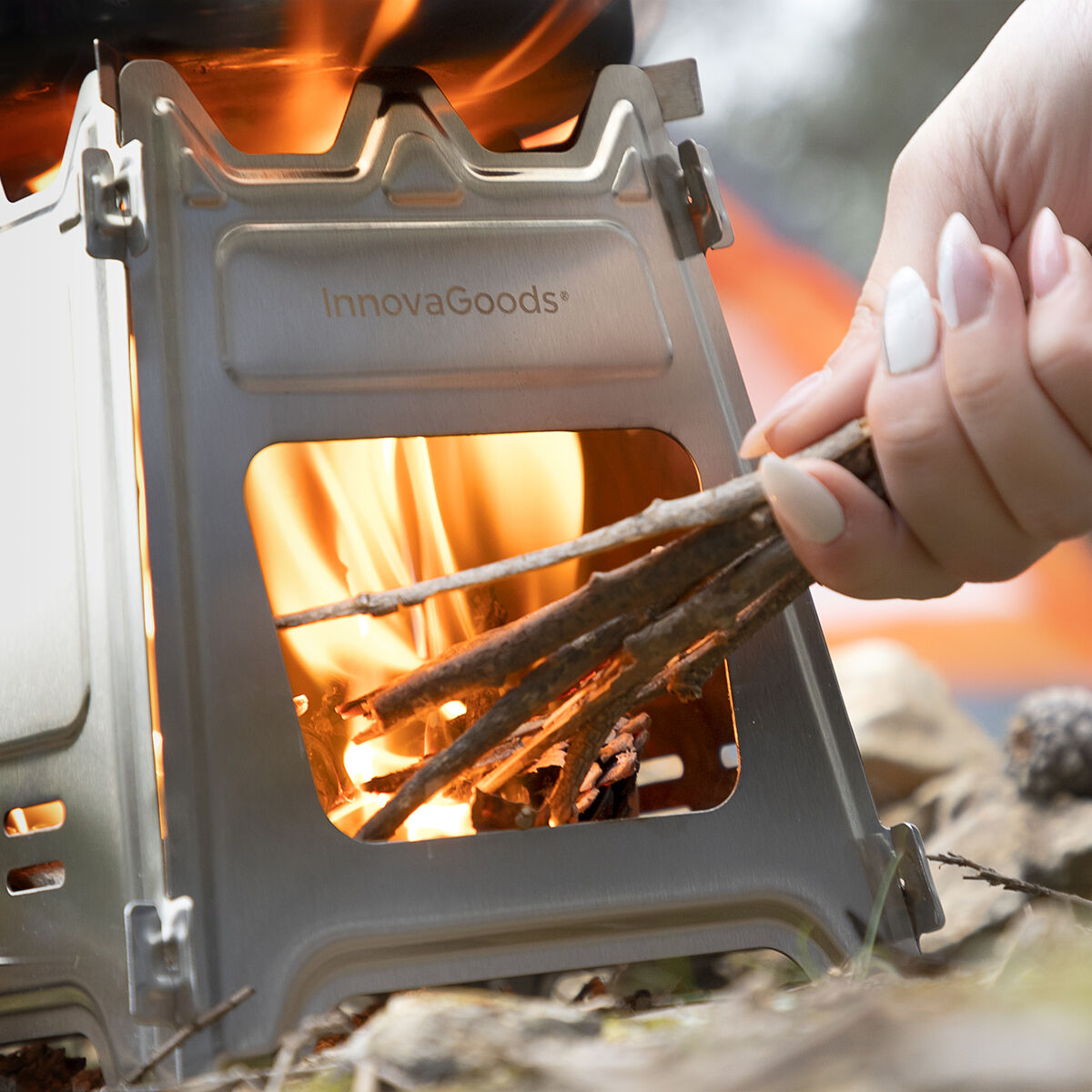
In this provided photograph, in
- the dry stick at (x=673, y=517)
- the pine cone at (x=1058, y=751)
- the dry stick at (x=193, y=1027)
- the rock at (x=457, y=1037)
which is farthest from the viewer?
the pine cone at (x=1058, y=751)

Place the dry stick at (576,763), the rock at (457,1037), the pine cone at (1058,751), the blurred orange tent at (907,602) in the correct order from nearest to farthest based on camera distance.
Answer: the rock at (457,1037)
the dry stick at (576,763)
the pine cone at (1058,751)
the blurred orange tent at (907,602)

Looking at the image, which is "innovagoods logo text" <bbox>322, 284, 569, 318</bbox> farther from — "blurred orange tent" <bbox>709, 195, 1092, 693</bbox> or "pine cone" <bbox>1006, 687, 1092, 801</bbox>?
"blurred orange tent" <bbox>709, 195, 1092, 693</bbox>

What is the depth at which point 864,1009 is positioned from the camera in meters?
0.30

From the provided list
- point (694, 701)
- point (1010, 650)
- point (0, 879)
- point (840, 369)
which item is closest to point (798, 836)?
point (694, 701)

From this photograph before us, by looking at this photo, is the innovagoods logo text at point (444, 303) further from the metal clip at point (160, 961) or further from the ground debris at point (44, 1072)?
the ground debris at point (44, 1072)

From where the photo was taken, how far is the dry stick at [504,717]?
0.79 m

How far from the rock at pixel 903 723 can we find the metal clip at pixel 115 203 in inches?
65.9

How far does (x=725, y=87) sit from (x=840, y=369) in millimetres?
1843

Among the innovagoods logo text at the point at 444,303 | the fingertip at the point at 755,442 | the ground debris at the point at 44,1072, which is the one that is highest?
the innovagoods logo text at the point at 444,303

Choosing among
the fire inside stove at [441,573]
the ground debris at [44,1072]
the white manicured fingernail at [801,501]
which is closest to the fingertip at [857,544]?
the white manicured fingernail at [801,501]

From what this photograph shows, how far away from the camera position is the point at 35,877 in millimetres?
879

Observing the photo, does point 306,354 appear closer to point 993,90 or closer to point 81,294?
point 81,294

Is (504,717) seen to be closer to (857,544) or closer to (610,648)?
(610,648)

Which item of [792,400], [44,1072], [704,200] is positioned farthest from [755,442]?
→ [44,1072]
